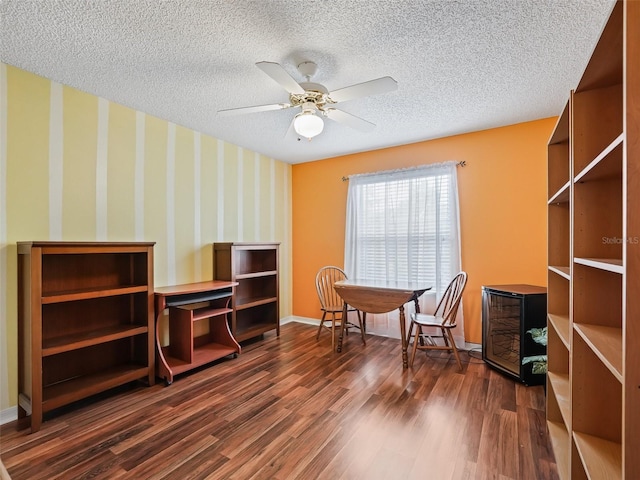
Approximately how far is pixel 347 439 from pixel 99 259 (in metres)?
2.30

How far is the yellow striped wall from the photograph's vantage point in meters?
2.04

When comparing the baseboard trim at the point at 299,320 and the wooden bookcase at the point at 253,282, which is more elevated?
the wooden bookcase at the point at 253,282

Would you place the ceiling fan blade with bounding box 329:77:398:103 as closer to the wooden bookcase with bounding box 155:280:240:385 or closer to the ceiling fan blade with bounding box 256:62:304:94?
the ceiling fan blade with bounding box 256:62:304:94

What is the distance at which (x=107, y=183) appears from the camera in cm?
257

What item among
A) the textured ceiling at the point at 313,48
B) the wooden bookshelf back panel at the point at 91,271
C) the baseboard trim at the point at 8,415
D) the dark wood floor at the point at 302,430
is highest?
the textured ceiling at the point at 313,48

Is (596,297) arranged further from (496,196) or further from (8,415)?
(8,415)

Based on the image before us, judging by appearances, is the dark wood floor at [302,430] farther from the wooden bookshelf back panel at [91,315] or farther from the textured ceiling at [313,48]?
the textured ceiling at [313,48]

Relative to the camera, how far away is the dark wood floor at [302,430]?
157 centimetres

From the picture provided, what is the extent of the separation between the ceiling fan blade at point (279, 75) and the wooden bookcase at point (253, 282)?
194 cm

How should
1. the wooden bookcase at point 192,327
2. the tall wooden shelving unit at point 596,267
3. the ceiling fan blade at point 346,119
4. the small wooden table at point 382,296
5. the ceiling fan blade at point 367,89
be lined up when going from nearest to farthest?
1. the tall wooden shelving unit at point 596,267
2. the ceiling fan blade at point 367,89
3. the ceiling fan blade at point 346,119
4. the wooden bookcase at point 192,327
5. the small wooden table at point 382,296

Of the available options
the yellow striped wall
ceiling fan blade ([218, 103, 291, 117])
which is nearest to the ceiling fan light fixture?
ceiling fan blade ([218, 103, 291, 117])

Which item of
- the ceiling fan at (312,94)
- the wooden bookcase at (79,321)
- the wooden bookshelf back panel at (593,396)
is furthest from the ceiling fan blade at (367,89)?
the wooden bookcase at (79,321)

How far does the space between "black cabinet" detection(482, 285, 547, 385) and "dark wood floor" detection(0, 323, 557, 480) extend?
139 mm

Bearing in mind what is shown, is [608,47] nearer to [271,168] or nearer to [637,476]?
[637,476]
